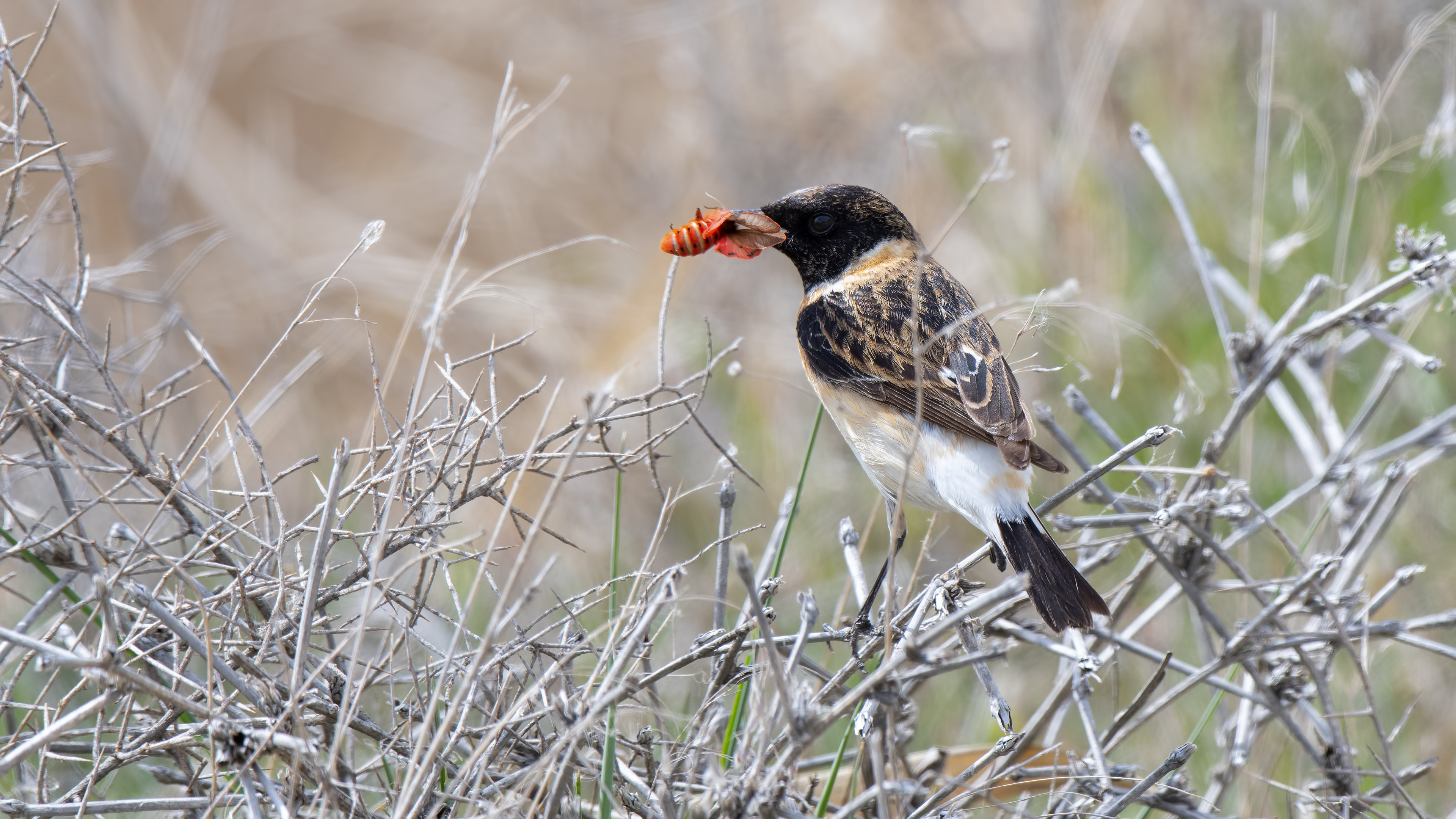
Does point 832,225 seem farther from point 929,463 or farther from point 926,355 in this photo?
point 929,463

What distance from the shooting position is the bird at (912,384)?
2.93m

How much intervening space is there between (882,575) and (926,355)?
0.84 metres

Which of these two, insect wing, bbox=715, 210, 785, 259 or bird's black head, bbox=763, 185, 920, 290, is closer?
insect wing, bbox=715, 210, 785, 259

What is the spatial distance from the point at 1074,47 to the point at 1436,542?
379cm

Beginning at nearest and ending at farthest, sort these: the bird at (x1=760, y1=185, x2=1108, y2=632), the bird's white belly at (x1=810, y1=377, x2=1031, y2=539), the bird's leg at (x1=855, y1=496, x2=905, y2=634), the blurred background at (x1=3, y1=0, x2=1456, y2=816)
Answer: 1. the bird's leg at (x1=855, y1=496, x2=905, y2=634)
2. the bird at (x1=760, y1=185, x2=1108, y2=632)
3. the bird's white belly at (x1=810, y1=377, x2=1031, y2=539)
4. the blurred background at (x1=3, y1=0, x2=1456, y2=816)

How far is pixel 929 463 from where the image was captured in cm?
325

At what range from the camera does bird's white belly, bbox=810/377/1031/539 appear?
120 inches

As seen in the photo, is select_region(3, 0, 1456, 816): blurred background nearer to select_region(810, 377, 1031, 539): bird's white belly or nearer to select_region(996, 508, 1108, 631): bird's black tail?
select_region(810, 377, 1031, 539): bird's white belly

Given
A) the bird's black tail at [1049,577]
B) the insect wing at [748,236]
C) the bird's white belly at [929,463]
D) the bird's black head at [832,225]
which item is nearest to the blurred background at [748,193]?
the bird's white belly at [929,463]

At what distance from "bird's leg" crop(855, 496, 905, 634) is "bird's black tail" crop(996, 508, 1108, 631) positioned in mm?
303

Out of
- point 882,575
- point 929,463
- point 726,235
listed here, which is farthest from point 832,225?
point 882,575

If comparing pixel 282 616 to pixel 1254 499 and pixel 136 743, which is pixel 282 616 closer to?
pixel 136 743

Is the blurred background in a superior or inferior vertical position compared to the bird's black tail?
superior

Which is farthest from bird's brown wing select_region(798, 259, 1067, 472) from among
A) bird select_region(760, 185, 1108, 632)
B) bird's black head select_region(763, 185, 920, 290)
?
bird's black head select_region(763, 185, 920, 290)
